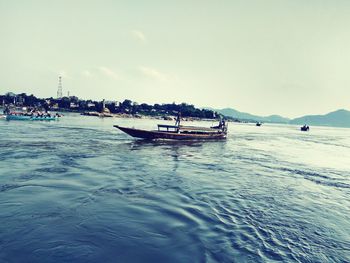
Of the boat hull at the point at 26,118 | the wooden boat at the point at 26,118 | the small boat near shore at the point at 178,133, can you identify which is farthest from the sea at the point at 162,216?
the wooden boat at the point at 26,118

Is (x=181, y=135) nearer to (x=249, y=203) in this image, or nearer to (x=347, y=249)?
(x=249, y=203)

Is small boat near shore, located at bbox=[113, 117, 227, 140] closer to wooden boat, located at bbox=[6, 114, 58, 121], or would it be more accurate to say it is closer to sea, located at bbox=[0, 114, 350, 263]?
sea, located at bbox=[0, 114, 350, 263]

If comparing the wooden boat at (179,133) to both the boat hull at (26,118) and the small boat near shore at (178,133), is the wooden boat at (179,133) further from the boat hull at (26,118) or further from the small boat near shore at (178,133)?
the boat hull at (26,118)

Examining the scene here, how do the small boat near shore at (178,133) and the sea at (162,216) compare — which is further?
the small boat near shore at (178,133)

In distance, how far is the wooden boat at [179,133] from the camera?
39281 millimetres

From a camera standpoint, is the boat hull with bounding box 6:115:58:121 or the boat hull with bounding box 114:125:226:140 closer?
the boat hull with bounding box 114:125:226:140

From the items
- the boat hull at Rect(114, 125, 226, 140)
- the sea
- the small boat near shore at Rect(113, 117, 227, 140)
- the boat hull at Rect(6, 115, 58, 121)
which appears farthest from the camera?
the boat hull at Rect(6, 115, 58, 121)

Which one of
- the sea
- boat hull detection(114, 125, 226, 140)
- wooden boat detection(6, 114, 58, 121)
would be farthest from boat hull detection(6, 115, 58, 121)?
the sea

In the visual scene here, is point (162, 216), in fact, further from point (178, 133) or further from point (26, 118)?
point (26, 118)

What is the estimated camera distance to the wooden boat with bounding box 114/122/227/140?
3928 centimetres

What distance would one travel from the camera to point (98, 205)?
11.5m

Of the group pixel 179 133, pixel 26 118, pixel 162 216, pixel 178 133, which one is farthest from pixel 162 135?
pixel 26 118

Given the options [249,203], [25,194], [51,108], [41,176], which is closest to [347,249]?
[249,203]

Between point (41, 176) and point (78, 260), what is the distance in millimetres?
10334
